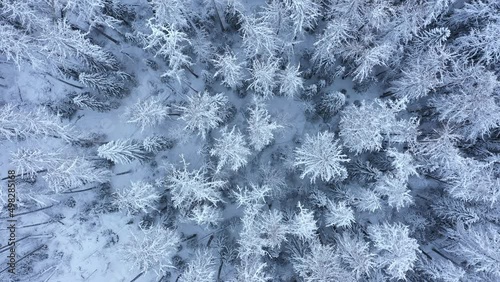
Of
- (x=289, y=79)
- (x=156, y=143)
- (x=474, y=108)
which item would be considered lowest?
(x=156, y=143)

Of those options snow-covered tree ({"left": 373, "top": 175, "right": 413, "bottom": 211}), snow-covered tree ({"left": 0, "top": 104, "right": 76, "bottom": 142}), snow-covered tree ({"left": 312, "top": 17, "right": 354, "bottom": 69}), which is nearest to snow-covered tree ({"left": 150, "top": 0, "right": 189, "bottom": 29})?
snow-covered tree ({"left": 312, "top": 17, "right": 354, "bottom": 69})

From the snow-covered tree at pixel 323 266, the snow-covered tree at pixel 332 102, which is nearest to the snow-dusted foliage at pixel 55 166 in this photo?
the snow-covered tree at pixel 323 266

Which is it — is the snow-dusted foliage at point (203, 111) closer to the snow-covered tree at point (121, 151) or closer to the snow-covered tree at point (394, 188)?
the snow-covered tree at point (121, 151)

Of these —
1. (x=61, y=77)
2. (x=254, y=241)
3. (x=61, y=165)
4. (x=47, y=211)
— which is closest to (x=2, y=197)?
(x=47, y=211)

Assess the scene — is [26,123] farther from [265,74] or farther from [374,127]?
[374,127]

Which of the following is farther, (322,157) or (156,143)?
(156,143)

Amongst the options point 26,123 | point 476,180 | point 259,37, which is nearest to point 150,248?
point 26,123

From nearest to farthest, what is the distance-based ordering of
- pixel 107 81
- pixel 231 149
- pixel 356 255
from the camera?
pixel 356 255
pixel 231 149
pixel 107 81
